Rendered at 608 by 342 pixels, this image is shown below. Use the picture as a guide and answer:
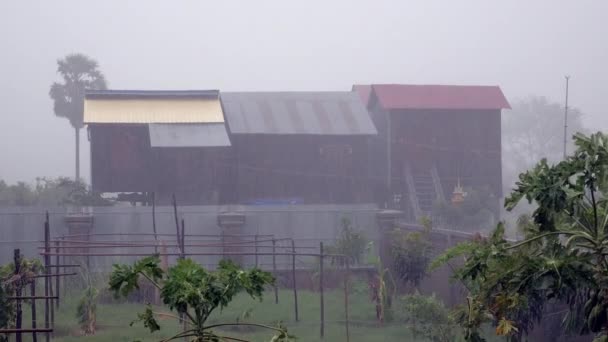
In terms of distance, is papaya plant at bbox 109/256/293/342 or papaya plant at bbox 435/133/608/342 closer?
papaya plant at bbox 109/256/293/342

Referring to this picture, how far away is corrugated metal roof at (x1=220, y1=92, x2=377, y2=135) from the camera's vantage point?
3384cm

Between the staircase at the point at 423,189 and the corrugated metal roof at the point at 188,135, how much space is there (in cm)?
812

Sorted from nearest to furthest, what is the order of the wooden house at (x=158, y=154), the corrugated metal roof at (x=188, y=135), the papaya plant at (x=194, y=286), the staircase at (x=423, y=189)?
1. the papaya plant at (x=194, y=286)
2. the corrugated metal roof at (x=188, y=135)
3. the wooden house at (x=158, y=154)
4. the staircase at (x=423, y=189)

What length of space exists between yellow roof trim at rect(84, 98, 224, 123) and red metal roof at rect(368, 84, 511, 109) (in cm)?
792

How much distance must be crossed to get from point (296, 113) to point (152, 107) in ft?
20.1

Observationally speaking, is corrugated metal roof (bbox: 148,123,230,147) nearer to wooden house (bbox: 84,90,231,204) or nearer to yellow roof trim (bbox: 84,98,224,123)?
wooden house (bbox: 84,90,231,204)

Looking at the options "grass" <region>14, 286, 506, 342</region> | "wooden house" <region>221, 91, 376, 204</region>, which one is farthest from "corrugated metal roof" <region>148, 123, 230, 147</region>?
"grass" <region>14, 286, 506, 342</region>

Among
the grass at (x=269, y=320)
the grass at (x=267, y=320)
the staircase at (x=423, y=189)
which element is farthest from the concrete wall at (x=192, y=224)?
the staircase at (x=423, y=189)

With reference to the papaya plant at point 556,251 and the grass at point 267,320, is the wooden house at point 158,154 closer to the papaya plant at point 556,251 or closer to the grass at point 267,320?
the grass at point 267,320

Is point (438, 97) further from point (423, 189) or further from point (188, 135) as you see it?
point (188, 135)

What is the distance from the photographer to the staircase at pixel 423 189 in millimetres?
33966

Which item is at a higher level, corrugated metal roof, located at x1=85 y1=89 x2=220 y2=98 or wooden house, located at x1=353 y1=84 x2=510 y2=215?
corrugated metal roof, located at x1=85 y1=89 x2=220 y2=98

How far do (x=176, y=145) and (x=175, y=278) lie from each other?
2593cm

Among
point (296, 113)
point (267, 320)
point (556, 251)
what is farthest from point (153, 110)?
point (556, 251)
